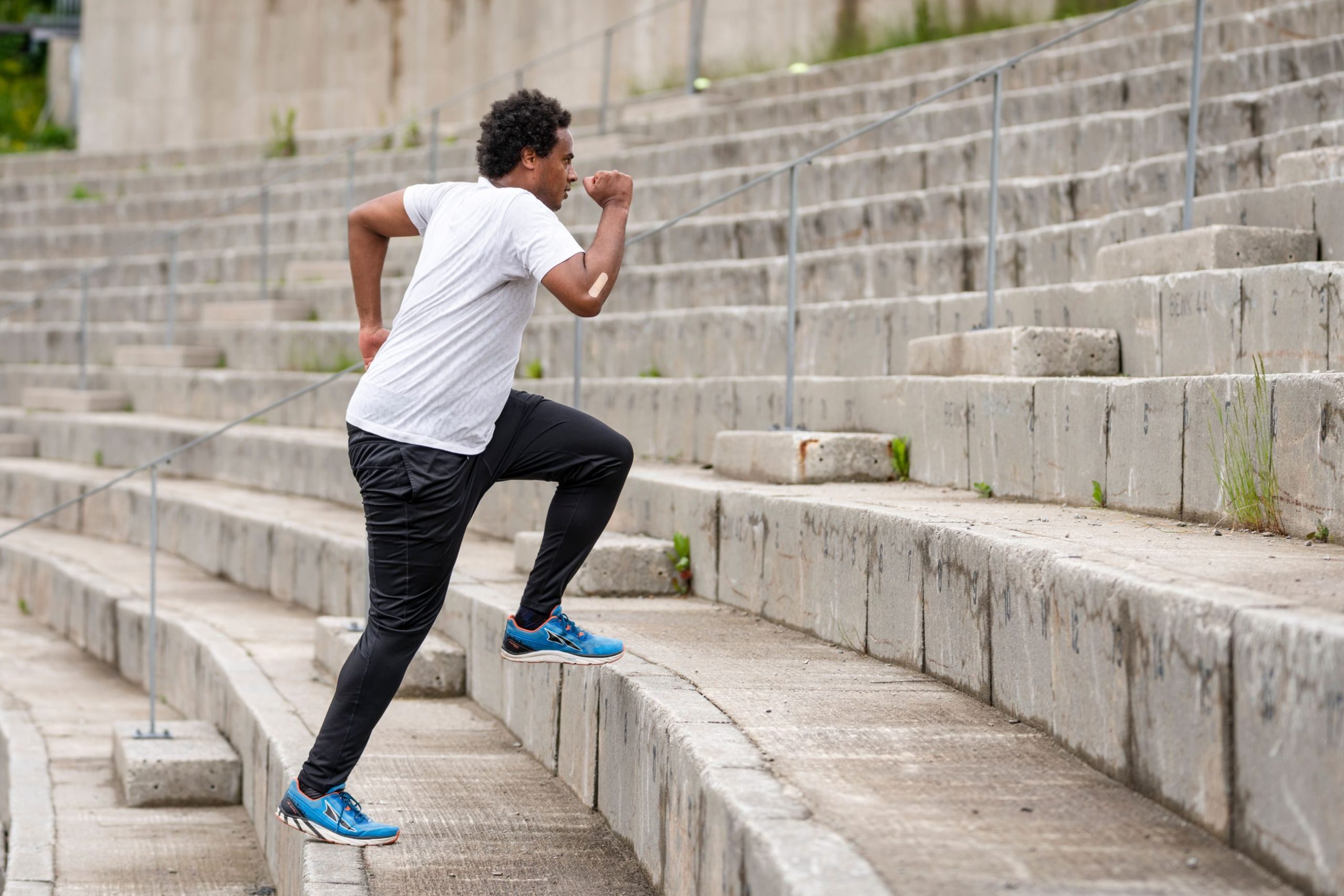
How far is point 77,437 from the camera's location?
35.3ft

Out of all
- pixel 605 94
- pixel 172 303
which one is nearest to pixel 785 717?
pixel 605 94

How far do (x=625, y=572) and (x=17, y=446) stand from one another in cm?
768

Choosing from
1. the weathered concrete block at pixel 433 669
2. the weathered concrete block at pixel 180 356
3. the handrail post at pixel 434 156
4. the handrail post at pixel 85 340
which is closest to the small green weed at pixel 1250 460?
the weathered concrete block at pixel 433 669

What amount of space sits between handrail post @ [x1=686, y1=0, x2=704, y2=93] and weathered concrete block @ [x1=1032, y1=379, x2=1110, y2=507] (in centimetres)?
755

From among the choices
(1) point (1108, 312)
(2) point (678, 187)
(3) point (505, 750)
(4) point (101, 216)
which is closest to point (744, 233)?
(2) point (678, 187)

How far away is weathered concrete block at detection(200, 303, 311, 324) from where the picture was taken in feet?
35.6

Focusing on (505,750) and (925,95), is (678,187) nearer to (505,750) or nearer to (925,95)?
(925,95)

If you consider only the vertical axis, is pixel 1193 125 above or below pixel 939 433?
above

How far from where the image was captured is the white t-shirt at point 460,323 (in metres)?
3.10

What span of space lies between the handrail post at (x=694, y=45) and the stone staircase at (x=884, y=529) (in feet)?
1.54

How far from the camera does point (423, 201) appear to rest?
10.9 feet

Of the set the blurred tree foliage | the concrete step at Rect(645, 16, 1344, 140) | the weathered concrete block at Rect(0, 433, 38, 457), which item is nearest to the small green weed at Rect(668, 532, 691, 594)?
the concrete step at Rect(645, 16, 1344, 140)

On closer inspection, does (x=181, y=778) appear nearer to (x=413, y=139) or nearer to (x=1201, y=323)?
(x=1201, y=323)

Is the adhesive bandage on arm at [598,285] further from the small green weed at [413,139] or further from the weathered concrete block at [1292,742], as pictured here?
the small green weed at [413,139]
